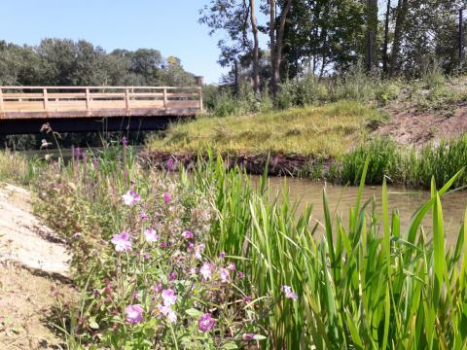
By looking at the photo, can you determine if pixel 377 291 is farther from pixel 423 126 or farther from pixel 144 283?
pixel 423 126

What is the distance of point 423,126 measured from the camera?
35.2 ft

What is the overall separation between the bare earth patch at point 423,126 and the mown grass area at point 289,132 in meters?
0.51

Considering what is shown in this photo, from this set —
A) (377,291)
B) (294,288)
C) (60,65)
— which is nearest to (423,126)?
(294,288)

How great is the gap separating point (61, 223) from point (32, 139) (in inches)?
1992

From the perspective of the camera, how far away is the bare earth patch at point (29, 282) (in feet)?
5.85

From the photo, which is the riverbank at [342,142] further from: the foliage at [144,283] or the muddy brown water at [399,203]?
the foliage at [144,283]

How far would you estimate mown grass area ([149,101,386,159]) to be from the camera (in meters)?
11.1

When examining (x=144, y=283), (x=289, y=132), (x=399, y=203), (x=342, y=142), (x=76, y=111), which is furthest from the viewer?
(x=76, y=111)

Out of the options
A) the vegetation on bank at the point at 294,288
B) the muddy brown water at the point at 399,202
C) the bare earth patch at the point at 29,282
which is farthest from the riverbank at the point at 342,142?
the vegetation on bank at the point at 294,288

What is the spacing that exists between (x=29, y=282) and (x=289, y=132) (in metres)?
10.8

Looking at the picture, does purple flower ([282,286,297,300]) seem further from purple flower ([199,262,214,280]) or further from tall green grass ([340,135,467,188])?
tall green grass ([340,135,467,188])

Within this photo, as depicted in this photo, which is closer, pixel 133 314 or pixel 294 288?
pixel 133 314

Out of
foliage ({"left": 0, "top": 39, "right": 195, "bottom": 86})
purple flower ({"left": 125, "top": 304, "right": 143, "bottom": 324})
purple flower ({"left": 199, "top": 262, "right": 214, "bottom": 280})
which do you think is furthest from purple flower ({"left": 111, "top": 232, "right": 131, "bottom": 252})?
foliage ({"left": 0, "top": 39, "right": 195, "bottom": 86})

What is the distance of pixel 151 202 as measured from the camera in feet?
8.75
